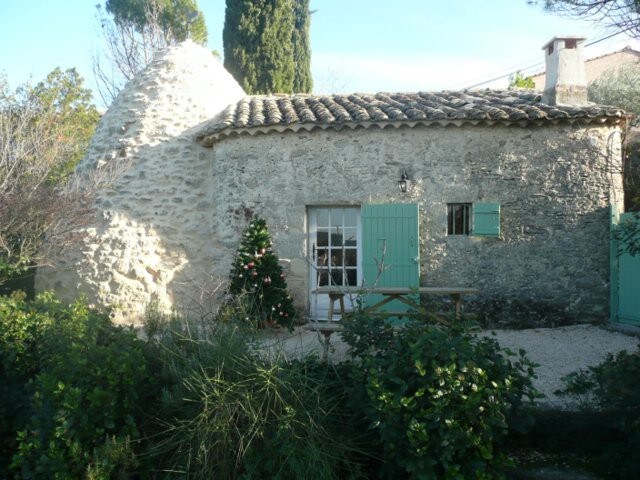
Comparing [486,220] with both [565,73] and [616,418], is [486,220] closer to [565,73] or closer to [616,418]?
[565,73]

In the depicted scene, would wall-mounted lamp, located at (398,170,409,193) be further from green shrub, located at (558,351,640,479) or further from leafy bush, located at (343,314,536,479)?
leafy bush, located at (343,314,536,479)

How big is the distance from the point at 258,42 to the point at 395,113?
7.52 meters

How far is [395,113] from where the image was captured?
Answer: 8.50 metres

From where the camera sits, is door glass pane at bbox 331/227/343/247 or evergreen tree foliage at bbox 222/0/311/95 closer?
door glass pane at bbox 331/227/343/247

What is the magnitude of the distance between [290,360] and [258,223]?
430 centimetres

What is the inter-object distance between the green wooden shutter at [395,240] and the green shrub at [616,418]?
14.7ft

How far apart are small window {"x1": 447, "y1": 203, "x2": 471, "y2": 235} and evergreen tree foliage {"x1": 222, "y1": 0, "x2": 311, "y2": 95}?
7742 millimetres

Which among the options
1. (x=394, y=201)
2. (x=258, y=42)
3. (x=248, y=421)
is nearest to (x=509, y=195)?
(x=394, y=201)

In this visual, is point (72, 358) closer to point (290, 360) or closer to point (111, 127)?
point (290, 360)

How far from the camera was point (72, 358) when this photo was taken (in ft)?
13.5

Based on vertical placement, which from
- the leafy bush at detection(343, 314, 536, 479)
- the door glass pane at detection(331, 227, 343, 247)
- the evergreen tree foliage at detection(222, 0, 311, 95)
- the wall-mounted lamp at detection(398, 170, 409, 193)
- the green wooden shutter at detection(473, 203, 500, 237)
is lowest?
the leafy bush at detection(343, 314, 536, 479)

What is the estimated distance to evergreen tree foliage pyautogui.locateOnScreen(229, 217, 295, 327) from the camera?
316 inches

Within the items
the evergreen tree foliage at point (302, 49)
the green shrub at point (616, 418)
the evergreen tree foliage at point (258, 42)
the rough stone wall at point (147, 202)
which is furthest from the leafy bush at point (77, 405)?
the evergreen tree foliage at point (302, 49)

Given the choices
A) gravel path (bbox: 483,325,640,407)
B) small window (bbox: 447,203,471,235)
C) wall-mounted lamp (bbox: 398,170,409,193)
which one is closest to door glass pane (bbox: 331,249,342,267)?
wall-mounted lamp (bbox: 398,170,409,193)
